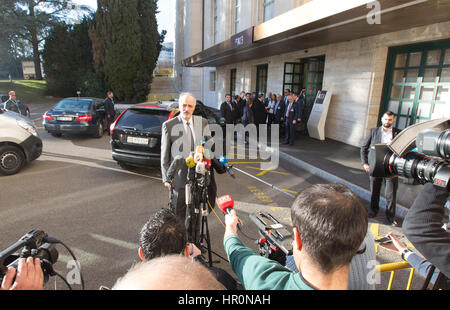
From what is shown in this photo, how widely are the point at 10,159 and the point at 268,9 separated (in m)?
14.1

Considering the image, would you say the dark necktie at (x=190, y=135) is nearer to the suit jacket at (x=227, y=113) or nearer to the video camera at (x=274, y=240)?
the video camera at (x=274, y=240)

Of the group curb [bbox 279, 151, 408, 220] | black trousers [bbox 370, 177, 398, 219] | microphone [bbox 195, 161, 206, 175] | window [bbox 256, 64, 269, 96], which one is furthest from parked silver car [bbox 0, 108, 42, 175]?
window [bbox 256, 64, 269, 96]

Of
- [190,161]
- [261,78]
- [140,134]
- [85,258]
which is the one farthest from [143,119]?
[261,78]

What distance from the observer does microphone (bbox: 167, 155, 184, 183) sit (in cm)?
312

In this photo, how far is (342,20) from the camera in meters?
6.60

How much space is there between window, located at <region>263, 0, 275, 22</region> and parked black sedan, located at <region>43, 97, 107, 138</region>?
10.4 m

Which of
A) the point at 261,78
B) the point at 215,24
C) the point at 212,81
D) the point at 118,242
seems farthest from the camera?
the point at 212,81

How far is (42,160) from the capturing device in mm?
7516

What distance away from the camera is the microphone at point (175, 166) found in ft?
10.2

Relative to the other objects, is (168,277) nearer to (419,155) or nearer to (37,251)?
(37,251)

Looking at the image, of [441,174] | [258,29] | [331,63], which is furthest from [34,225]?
[331,63]

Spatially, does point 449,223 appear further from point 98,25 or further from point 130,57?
point 98,25

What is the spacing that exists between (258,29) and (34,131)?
25.5ft

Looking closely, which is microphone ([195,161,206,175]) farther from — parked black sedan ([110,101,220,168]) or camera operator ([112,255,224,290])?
parked black sedan ([110,101,220,168])
